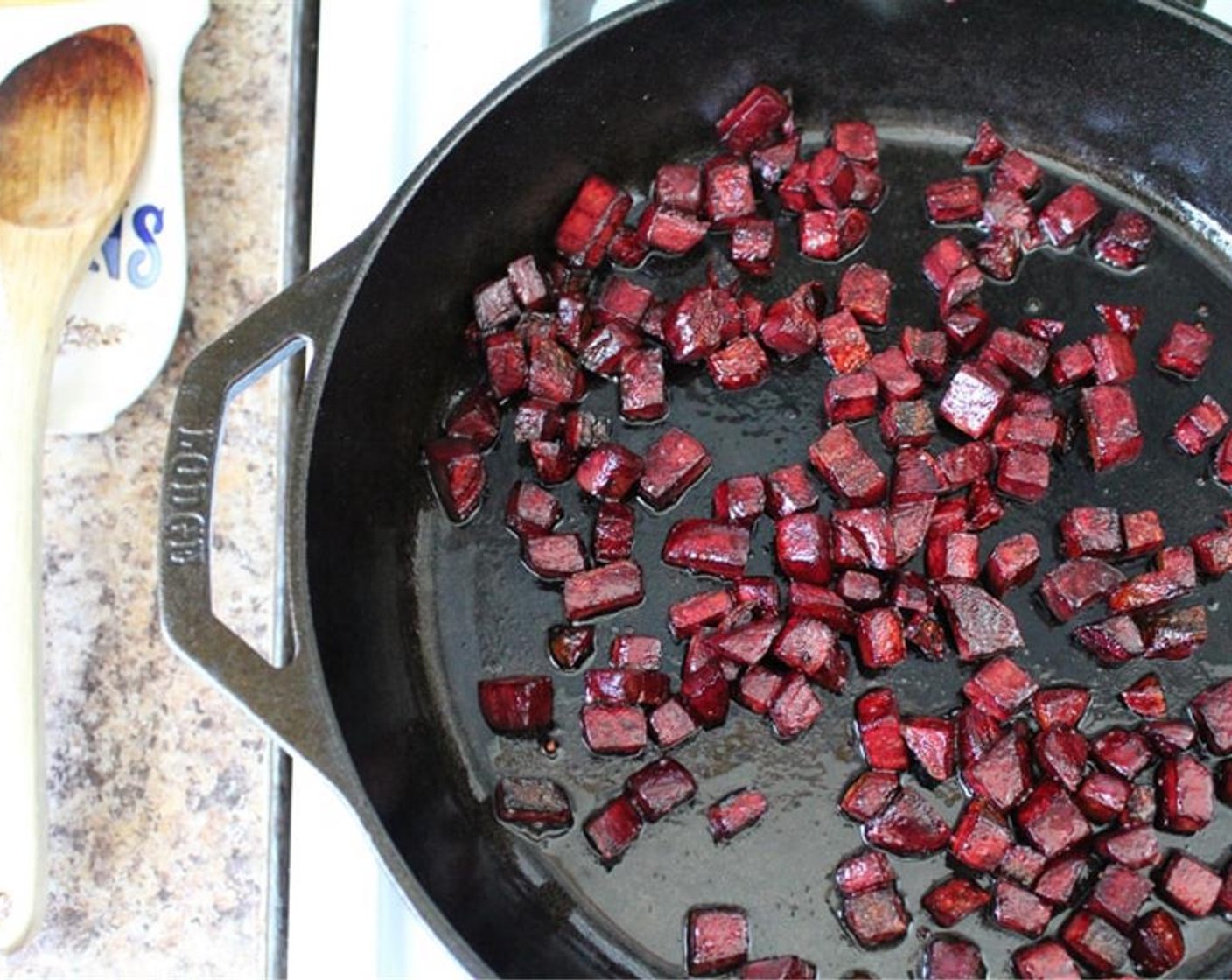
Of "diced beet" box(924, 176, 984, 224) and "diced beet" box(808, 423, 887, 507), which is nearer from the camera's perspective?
"diced beet" box(808, 423, 887, 507)

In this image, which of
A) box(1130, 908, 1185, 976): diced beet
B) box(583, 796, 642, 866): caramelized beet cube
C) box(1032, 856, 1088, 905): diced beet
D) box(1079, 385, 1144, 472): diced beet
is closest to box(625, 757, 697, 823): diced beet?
box(583, 796, 642, 866): caramelized beet cube

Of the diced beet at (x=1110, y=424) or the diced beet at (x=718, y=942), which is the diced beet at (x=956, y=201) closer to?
the diced beet at (x=1110, y=424)

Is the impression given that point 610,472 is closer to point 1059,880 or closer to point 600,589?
point 600,589

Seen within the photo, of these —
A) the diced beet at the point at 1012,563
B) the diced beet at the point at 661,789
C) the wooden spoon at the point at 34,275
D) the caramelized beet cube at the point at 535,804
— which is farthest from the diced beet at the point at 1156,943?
the wooden spoon at the point at 34,275

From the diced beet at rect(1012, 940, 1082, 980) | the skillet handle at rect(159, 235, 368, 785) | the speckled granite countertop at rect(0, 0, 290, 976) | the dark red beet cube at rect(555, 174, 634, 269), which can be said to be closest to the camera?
the skillet handle at rect(159, 235, 368, 785)

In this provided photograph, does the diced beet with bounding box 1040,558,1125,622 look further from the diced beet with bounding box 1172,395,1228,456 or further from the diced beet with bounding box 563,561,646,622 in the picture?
the diced beet with bounding box 563,561,646,622

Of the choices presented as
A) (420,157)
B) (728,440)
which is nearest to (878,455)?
(728,440)

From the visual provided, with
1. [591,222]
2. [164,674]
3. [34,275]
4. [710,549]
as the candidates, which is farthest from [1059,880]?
[34,275]
